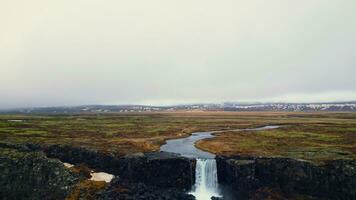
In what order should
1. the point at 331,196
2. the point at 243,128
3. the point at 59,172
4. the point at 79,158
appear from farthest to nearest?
1. the point at 243,128
2. the point at 79,158
3. the point at 59,172
4. the point at 331,196

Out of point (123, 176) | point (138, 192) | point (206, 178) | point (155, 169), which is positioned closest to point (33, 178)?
point (123, 176)

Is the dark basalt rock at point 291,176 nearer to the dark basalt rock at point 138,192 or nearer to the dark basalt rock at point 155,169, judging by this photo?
the dark basalt rock at point 155,169

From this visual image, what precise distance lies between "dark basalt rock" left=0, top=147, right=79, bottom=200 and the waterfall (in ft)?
79.8

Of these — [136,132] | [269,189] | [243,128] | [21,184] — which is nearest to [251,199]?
[269,189]

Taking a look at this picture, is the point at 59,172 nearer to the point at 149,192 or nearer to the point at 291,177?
the point at 149,192

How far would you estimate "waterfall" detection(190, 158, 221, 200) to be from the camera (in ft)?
254

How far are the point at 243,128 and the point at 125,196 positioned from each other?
9063 centimetres

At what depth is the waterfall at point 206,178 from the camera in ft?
254

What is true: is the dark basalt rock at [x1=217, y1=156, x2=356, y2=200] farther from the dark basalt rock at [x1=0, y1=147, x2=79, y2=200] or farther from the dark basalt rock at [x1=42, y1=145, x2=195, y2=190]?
the dark basalt rock at [x1=0, y1=147, x2=79, y2=200]

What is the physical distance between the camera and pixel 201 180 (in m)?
79.6

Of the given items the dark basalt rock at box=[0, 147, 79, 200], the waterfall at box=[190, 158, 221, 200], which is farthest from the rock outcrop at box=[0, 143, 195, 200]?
the waterfall at box=[190, 158, 221, 200]

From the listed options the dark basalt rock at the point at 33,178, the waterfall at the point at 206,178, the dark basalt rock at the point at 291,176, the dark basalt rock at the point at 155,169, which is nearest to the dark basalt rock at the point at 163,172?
the dark basalt rock at the point at 155,169

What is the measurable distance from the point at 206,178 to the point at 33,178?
35016 mm

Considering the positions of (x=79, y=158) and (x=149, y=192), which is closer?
(x=149, y=192)
